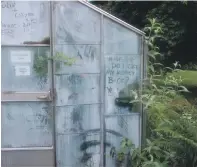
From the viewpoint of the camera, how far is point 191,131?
4.18 meters

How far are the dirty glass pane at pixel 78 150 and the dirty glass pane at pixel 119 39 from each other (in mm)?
1036

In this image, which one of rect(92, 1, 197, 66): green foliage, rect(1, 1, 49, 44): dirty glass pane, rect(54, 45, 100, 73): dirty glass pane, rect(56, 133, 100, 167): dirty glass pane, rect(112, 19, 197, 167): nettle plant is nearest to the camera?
rect(112, 19, 197, 167): nettle plant

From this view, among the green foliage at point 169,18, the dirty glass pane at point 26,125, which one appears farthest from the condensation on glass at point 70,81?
the green foliage at point 169,18

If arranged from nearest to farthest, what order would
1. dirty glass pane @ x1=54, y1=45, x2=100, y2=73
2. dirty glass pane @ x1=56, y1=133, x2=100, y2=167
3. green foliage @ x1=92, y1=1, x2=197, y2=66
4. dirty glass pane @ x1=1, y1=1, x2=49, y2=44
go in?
dirty glass pane @ x1=1, y1=1, x2=49, y2=44 → dirty glass pane @ x1=54, y1=45, x2=100, y2=73 → dirty glass pane @ x1=56, y1=133, x2=100, y2=167 → green foliage @ x1=92, y1=1, x2=197, y2=66

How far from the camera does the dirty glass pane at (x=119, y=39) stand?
14.7ft

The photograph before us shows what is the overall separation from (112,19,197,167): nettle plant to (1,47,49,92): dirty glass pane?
1097 millimetres

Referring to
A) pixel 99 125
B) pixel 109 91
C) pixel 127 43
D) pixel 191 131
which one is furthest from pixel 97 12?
pixel 191 131

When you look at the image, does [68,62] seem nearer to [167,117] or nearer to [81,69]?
[81,69]

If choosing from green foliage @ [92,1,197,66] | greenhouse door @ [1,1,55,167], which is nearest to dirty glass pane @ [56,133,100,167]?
greenhouse door @ [1,1,55,167]

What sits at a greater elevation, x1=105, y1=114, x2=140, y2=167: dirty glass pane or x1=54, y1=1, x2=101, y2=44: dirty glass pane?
x1=54, y1=1, x2=101, y2=44: dirty glass pane

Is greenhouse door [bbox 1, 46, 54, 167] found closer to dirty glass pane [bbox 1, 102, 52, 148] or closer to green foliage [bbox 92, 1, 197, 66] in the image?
dirty glass pane [bbox 1, 102, 52, 148]

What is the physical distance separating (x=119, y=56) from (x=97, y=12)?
1.87ft

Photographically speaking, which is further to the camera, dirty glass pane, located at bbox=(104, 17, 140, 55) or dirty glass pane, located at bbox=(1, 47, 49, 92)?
dirty glass pane, located at bbox=(104, 17, 140, 55)

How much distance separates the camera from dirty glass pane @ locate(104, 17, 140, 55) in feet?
14.7
